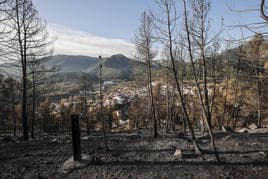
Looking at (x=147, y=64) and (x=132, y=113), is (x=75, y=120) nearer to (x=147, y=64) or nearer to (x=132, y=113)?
(x=147, y=64)

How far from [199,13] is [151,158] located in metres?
5.80

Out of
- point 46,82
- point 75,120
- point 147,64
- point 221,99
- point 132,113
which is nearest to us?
point 75,120

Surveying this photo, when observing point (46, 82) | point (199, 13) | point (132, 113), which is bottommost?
point (132, 113)

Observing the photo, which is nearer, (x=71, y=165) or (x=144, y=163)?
Result: (x=71, y=165)

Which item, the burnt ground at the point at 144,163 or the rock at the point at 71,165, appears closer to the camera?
the burnt ground at the point at 144,163

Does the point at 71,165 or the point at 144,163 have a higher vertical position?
the point at 71,165

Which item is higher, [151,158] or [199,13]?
[199,13]

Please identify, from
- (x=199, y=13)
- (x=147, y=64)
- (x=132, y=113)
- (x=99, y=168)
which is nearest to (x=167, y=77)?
(x=147, y=64)

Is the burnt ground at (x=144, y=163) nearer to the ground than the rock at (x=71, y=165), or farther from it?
nearer to the ground

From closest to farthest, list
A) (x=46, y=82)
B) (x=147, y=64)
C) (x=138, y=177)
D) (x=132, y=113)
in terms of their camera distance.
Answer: (x=138, y=177) → (x=147, y=64) → (x=46, y=82) → (x=132, y=113)

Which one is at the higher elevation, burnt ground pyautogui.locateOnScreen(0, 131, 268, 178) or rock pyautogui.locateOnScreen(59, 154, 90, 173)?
rock pyautogui.locateOnScreen(59, 154, 90, 173)

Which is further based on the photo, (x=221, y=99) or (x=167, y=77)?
(x=221, y=99)

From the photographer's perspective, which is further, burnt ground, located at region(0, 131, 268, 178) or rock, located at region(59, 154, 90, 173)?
rock, located at region(59, 154, 90, 173)

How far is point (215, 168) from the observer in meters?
6.36
